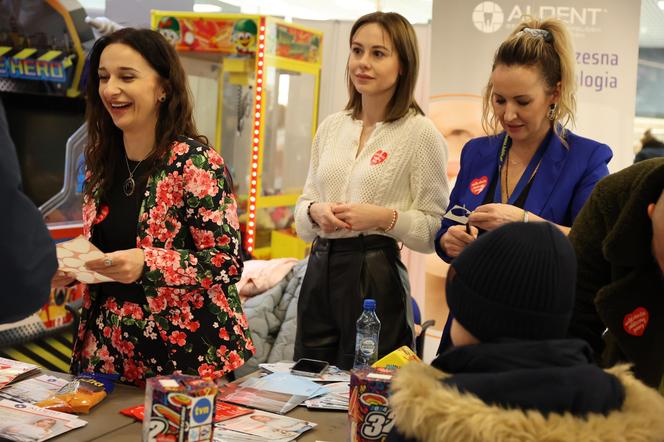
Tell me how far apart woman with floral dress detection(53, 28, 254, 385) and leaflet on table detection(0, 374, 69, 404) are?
0.50ft

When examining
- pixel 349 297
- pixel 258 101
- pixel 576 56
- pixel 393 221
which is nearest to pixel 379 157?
pixel 393 221

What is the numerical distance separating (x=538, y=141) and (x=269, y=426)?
126 cm

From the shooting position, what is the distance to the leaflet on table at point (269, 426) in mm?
1850

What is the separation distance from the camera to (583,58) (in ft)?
14.1

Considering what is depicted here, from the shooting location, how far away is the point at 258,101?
223 inches

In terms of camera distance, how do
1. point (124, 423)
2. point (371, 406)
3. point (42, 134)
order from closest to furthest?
point (371, 406) → point (124, 423) → point (42, 134)

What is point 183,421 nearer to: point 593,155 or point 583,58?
point 593,155

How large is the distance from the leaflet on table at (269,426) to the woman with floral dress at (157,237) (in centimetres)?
33

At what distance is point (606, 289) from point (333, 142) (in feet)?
4.45

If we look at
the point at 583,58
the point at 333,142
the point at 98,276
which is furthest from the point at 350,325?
the point at 583,58

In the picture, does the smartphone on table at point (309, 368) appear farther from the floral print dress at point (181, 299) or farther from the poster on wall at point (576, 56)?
the poster on wall at point (576, 56)

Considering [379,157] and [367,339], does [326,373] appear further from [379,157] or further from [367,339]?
[379,157]

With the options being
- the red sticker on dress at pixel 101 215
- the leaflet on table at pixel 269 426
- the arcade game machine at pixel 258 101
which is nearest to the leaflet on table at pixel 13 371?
the red sticker on dress at pixel 101 215

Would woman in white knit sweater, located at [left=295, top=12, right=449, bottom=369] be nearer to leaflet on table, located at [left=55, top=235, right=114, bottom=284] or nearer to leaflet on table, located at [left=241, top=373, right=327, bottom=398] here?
leaflet on table, located at [left=241, top=373, right=327, bottom=398]
